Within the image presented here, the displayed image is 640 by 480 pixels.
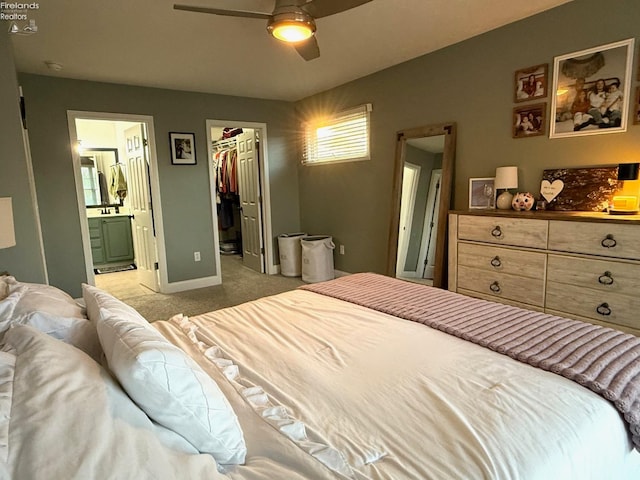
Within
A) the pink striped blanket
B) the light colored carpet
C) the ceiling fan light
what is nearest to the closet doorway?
the light colored carpet

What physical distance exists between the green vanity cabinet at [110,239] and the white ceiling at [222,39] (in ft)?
9.05

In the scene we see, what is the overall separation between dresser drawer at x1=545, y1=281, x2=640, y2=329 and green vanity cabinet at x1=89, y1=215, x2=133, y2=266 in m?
6.02

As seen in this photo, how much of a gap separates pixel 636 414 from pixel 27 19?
12.3 feet

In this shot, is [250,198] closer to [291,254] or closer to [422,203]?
[291,254]

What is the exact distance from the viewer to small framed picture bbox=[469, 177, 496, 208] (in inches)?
124

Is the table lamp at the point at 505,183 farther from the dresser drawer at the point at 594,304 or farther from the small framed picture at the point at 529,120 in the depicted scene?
the dresser drawer at the point at 594,304

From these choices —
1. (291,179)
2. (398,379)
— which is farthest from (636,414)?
(291,179)

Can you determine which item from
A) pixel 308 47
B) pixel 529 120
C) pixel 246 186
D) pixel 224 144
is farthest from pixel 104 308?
pixel 224 144

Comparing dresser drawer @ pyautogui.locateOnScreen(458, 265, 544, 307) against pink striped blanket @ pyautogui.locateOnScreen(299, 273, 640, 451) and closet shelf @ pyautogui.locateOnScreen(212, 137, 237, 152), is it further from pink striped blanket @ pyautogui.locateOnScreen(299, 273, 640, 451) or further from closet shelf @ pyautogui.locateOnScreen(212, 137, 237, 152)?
closet shelf @ pyautogui.locateOnScreen(212, 137, 237, 152)

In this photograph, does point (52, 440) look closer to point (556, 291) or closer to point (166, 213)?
point (556, 291)

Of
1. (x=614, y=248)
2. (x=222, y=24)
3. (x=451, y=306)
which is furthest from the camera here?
(x=222, y=24)

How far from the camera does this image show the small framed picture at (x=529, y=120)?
2812 mm

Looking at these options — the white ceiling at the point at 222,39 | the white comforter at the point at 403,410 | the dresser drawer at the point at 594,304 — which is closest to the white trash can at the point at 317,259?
the white ceiling at the point at 222,39

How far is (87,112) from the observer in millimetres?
3951
